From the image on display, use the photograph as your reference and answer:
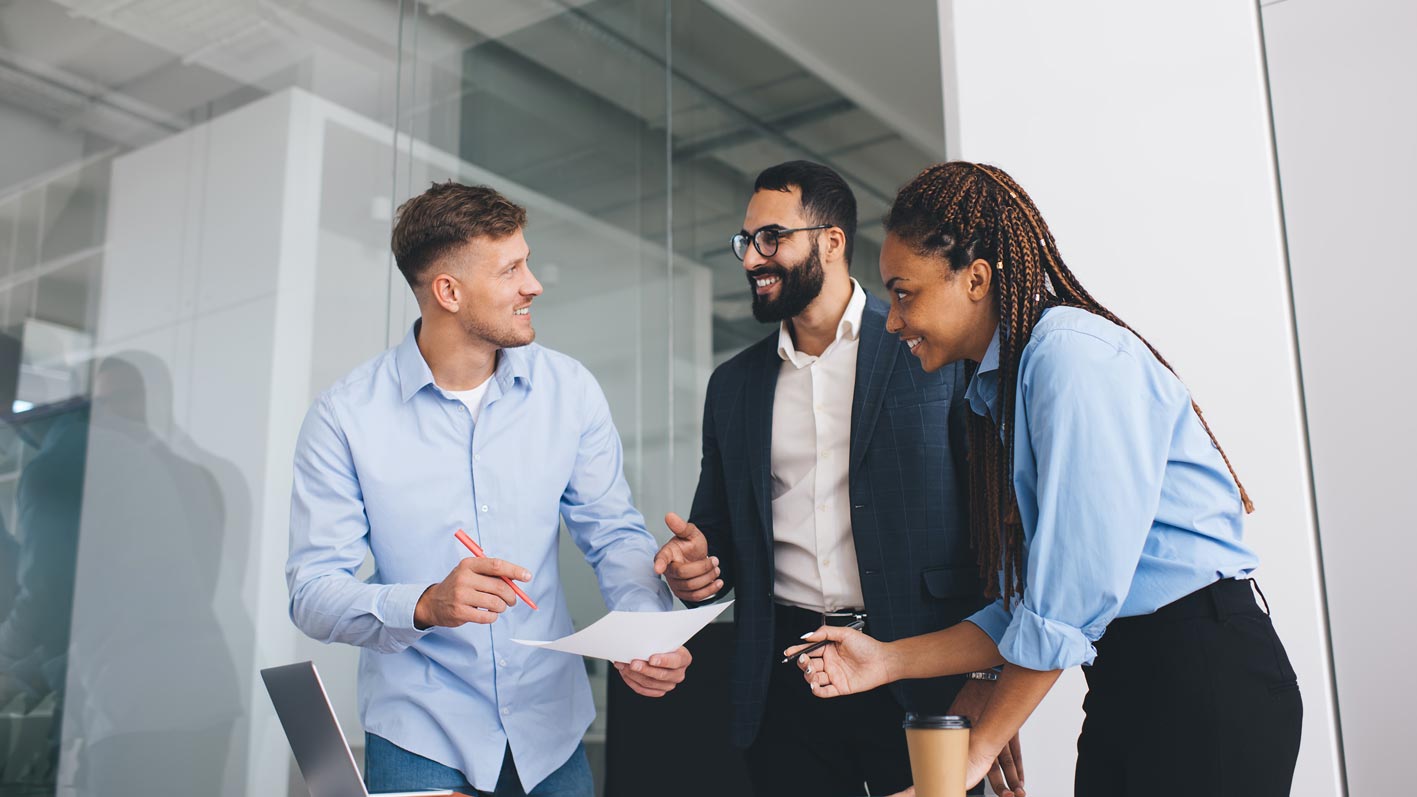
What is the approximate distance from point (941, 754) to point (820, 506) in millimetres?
1130

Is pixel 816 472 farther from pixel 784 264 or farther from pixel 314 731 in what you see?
pixel 314 731

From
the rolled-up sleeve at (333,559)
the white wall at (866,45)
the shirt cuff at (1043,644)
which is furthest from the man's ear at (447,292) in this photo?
the white wall at (866,45)

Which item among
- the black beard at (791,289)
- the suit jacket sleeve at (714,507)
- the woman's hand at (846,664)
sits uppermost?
the black beard at (791,289)

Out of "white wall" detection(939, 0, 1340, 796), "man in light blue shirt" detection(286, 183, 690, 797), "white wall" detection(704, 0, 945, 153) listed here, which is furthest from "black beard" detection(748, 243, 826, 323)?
"white wall" detection(704, 0, 945, 153)

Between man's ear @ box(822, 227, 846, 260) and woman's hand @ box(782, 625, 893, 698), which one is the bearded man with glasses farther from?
woman's hand @ box(782, 625, 893, 698)

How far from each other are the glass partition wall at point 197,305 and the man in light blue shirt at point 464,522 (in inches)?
34.3

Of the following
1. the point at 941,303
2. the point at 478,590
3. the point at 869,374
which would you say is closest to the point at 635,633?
the point at 478,590

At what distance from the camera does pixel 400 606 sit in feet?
5.90

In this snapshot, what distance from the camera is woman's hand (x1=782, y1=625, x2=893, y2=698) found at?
142 cm

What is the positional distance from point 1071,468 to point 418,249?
144cm

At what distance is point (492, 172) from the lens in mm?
3740

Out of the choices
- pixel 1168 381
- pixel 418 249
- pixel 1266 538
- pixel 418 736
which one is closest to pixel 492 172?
pixel 418 249

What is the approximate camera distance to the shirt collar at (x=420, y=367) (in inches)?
83.7

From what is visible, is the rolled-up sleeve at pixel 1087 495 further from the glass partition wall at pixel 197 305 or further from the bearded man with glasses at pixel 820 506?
the glass partition wall at pixel 197 305
